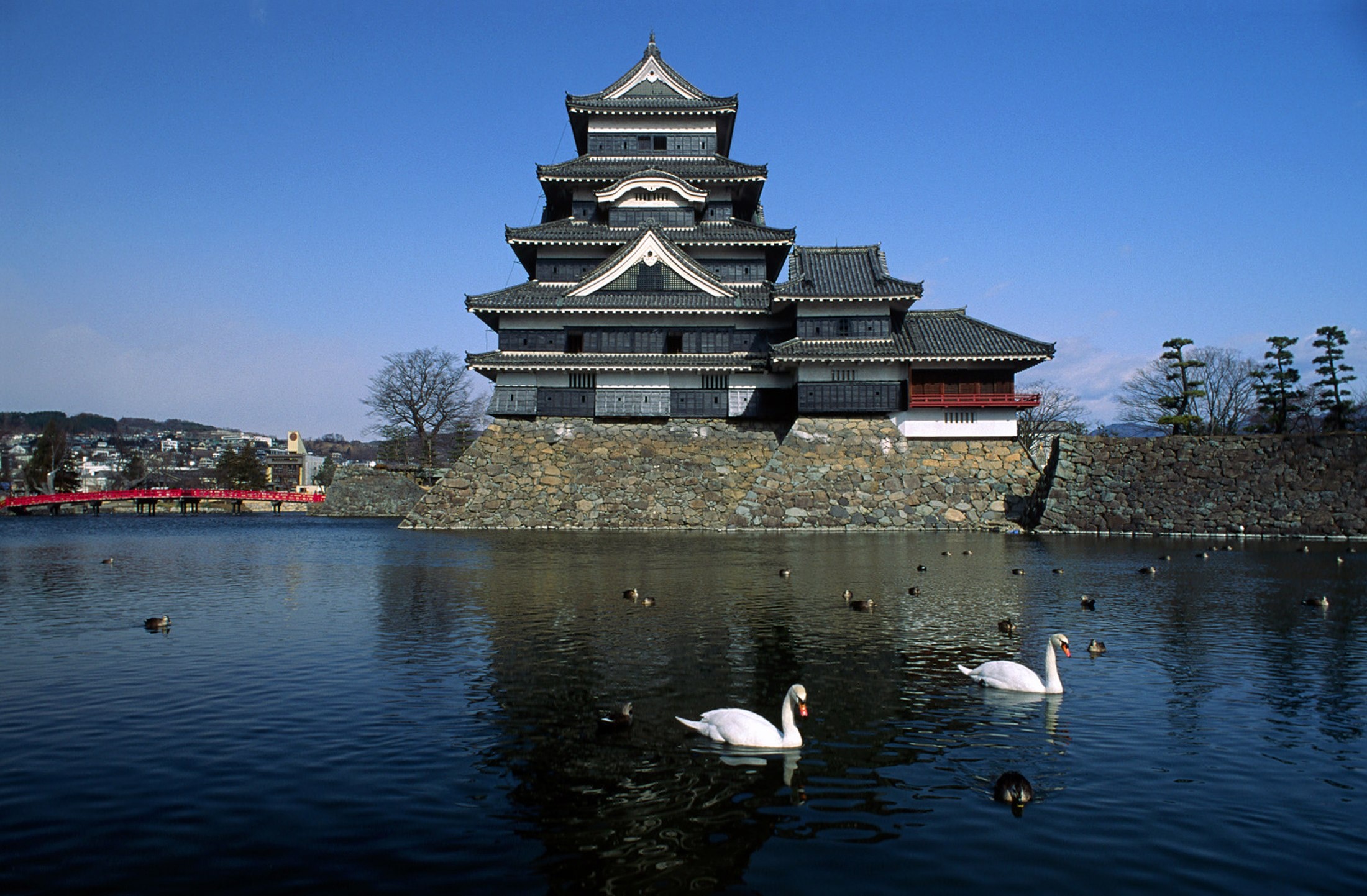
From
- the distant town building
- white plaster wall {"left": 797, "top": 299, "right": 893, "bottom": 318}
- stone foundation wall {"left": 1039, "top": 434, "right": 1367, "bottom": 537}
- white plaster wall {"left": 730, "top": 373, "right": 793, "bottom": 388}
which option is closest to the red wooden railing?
the distant town building

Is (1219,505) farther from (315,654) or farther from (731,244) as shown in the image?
(315,654)

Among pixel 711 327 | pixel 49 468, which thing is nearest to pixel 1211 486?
pixel 711 327

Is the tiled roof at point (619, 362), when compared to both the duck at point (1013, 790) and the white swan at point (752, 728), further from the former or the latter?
the duck at point (1013, 790)

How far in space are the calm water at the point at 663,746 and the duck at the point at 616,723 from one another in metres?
0.13

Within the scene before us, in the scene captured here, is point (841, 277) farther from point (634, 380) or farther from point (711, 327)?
point (634, 380)

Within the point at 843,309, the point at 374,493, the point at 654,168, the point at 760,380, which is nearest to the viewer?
the point at 843,309

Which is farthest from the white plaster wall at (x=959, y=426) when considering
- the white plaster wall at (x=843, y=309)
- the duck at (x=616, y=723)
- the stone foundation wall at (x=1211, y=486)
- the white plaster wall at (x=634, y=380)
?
the duck at (x=616, y=723)

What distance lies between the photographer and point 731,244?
42.6 metres

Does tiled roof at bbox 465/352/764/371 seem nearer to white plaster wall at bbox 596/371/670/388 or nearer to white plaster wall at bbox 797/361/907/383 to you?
white plaster wall at bbox 596/371/670/388

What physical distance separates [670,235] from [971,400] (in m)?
16.8

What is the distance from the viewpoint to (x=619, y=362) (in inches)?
1560

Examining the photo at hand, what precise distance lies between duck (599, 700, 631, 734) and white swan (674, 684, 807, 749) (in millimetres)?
581

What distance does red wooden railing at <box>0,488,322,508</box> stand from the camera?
201 feet

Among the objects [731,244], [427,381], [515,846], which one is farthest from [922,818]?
[427,381]
